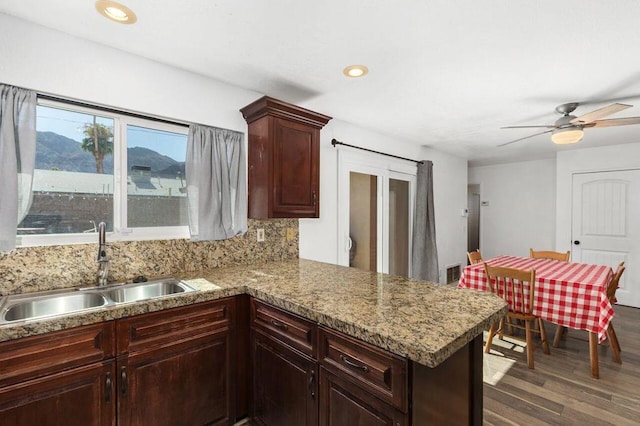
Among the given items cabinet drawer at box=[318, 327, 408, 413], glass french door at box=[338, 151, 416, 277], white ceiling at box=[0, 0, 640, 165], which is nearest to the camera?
cabinet drawer at box=[318, 327, 408, 413]

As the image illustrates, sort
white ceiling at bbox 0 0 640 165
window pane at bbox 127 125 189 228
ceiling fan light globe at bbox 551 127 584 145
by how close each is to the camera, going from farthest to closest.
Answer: ceiling fan light globe at bbox 551 127 584 145
window pane at bbox 127 125 189 228
white ceiling at bbox 0 0 640 165

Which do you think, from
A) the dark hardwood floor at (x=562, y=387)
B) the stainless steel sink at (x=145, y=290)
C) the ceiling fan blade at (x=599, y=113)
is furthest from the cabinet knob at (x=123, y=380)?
the ceiling fan blade at (x=599, y=113)

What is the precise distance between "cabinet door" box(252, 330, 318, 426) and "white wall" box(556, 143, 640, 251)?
525cm

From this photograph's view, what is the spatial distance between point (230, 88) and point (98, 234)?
1.43 meters

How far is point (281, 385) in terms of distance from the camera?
62.2 inches

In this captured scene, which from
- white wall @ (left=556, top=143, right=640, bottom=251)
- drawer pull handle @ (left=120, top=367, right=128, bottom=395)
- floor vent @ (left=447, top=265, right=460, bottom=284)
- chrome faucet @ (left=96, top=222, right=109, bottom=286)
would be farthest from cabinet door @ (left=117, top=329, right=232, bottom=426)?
white wall @ (left=556, top=143, right=640, bottom=251)

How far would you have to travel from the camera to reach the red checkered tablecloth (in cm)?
228

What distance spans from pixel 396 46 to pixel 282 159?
110 cm

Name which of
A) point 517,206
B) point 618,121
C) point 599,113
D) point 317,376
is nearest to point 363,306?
point 317,376

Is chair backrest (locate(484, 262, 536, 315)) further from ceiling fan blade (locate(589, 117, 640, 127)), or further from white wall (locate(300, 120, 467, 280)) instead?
white wall (locate(300, 120, 467, 280))

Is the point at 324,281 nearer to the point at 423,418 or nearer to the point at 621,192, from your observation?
the point at 423,418

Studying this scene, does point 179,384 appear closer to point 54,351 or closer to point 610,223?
point 54,351

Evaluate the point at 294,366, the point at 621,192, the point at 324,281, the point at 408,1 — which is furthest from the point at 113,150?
the point at 621,192

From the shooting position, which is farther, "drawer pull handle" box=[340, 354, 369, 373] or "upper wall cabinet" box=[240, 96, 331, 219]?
"upper wall cabinet" box=[240, 96, 331, 219]
